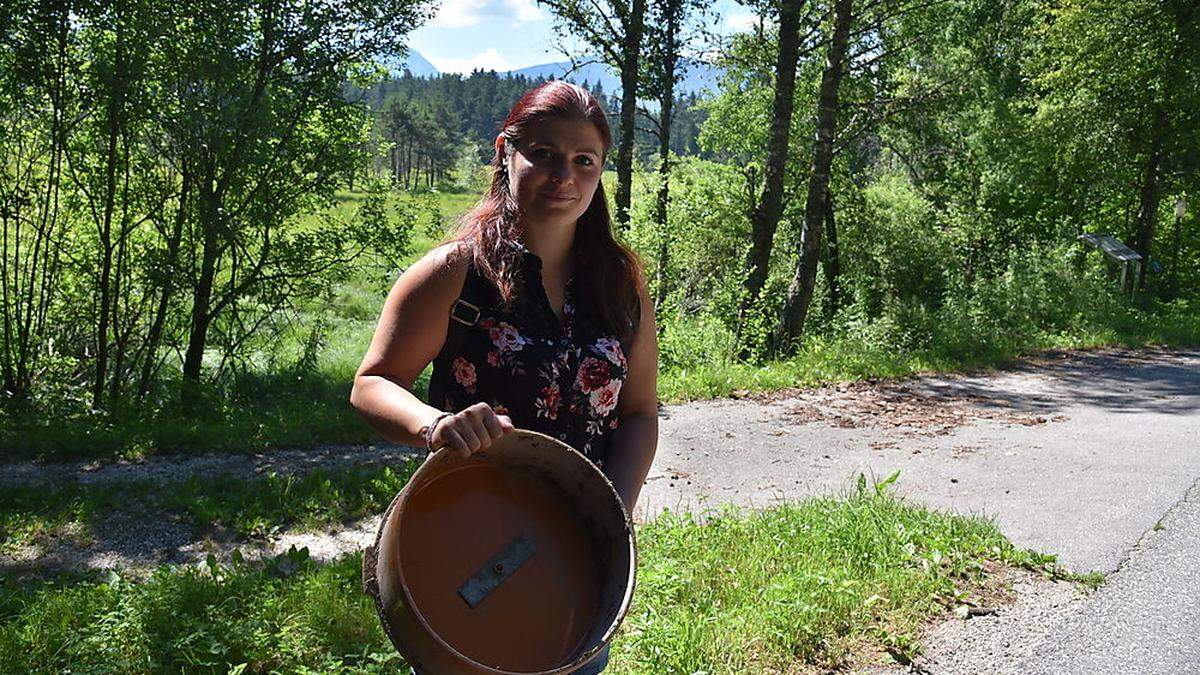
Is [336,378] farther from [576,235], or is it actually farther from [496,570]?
[496,570]

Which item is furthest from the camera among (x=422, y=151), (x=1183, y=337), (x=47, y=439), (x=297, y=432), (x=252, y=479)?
(x=422, y=151)

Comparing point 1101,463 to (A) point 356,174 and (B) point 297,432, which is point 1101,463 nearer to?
(B) point 297,432

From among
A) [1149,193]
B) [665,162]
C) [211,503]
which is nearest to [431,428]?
[211,503]

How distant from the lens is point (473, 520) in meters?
1.80

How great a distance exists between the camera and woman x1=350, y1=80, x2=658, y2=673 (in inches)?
76.3

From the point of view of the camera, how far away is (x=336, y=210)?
1127cm

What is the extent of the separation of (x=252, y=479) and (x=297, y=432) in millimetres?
1211

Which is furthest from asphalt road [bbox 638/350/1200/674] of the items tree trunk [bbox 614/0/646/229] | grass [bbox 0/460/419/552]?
tree trunk [bbox 614/0/646/229]

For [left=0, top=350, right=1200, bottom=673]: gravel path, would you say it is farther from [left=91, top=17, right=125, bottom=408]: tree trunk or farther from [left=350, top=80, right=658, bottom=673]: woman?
[left=350, top=80, right=658, bottom=673]: woman

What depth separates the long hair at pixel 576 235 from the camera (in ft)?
6.69

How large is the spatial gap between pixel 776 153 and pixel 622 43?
491cm

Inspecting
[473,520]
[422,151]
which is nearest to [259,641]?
[473,520]

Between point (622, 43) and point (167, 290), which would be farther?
point (622, 43)

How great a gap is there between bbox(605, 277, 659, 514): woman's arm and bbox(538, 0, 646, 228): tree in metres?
13.4
